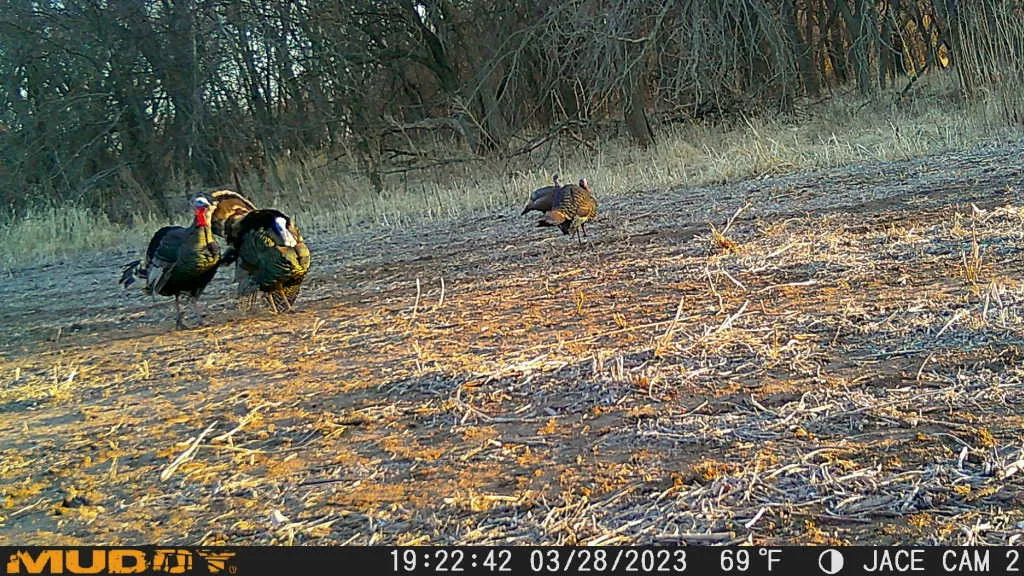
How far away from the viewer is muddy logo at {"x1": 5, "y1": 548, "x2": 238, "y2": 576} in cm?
249

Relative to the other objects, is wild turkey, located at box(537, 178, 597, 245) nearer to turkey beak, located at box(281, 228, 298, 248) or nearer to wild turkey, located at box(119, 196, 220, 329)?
turkey beak, located at box(281, 228, 298, 248)

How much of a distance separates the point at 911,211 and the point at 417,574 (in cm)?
550

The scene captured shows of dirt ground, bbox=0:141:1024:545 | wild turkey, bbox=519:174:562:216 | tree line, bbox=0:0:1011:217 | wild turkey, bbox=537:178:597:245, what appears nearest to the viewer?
dirt ground, bbox=0:141:1024:545

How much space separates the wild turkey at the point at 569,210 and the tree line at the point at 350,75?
5.24 meters

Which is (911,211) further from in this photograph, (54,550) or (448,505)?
(54,550)

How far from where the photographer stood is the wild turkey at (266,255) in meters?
6.09

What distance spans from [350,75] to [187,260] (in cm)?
1067

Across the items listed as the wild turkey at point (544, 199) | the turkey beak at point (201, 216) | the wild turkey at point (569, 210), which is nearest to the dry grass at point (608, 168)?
the wild turkey at point (544, 199)

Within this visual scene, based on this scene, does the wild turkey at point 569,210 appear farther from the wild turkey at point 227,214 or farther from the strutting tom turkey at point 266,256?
the wild turkey at point 227,214

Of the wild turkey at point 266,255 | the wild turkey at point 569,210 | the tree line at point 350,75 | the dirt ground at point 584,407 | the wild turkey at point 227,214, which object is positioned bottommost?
the dirt ground at point 584,407

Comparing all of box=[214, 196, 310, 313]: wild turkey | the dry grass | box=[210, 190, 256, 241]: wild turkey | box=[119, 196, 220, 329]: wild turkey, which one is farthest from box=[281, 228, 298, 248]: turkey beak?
the dry grass

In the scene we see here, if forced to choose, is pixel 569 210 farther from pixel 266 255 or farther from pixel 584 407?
pixel 584 407

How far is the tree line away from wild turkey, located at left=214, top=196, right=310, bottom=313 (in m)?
7.52

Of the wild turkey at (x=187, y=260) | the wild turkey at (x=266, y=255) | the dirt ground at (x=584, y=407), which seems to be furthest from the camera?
the wild turkey at (x=187, y=260)
